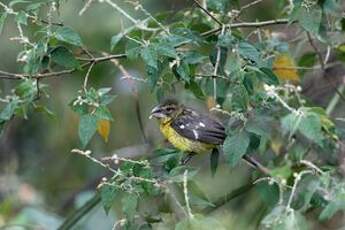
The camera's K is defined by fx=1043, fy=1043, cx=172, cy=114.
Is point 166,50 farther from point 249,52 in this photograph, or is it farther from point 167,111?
point 167,111

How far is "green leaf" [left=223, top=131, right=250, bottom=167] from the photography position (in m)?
4.10

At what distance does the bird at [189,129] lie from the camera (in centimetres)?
471

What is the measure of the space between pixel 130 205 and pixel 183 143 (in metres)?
1.05

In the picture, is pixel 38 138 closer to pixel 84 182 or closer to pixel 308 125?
pixel 84 182

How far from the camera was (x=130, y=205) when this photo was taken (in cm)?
395

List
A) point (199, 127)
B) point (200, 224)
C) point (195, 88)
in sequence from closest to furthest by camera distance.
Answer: point (200, 224)
point (195, 88)
point (199, 127)

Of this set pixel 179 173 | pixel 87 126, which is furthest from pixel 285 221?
pixel 87 126

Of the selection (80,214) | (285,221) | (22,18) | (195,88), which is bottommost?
(80,214)

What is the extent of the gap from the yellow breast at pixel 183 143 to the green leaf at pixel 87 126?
0.65m

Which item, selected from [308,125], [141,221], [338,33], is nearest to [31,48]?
[141,221]

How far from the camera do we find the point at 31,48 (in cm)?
445

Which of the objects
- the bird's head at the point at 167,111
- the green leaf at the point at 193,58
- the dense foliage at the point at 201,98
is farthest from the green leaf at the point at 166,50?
the bird's head at the point at 167,111

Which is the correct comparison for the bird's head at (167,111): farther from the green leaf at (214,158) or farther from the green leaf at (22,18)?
the green leaf at (22,18)

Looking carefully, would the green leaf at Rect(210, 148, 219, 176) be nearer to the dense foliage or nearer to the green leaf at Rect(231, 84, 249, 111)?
the dense foliage
